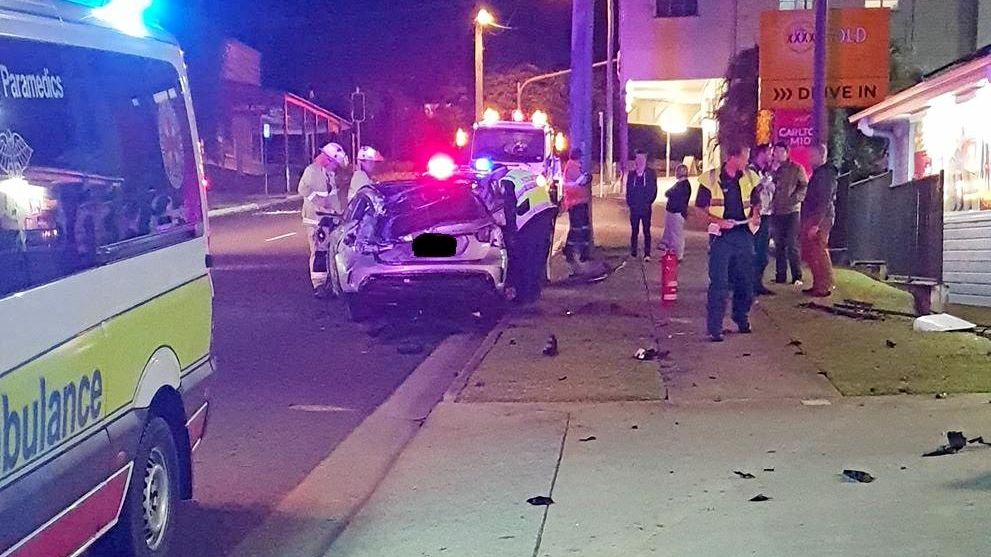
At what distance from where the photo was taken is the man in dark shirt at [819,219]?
46.6 ft

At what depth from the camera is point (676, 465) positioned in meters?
7.36

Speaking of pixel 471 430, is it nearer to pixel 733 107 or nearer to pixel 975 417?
pixel 975 417

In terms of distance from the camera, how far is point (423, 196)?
43.2 feet

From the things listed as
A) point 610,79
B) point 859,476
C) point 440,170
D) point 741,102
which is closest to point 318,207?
point 440,170

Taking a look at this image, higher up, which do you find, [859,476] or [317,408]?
[859,476]

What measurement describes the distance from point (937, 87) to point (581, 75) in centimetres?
651

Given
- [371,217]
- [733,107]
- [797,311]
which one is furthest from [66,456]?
[733,107]

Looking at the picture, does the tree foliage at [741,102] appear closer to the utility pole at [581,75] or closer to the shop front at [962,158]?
the utility pole at [581,75]

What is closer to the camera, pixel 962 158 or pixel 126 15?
pixel 126 15

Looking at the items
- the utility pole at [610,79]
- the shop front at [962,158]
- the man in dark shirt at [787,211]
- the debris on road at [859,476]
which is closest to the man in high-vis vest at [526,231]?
the man in dark shirt at [787,211]

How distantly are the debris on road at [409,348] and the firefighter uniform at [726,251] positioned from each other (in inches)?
109

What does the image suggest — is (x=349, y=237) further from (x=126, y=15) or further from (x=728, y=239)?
(x=126, y=15)

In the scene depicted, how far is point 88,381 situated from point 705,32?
1179 inches

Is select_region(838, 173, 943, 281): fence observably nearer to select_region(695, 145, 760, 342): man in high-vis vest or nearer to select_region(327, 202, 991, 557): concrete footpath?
select_region(695, 145, 760, 342): man in high-vis vest
